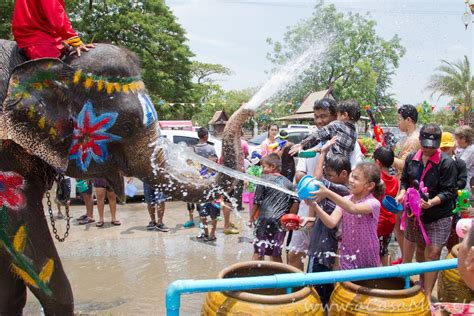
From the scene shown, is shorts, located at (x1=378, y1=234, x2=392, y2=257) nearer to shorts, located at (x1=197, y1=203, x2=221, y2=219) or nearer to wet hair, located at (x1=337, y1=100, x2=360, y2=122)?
wet hair, located at (x1=337, y1=100, x2=360, y2=122)

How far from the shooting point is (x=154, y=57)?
21.7 metres

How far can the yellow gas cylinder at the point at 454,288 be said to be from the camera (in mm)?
2838

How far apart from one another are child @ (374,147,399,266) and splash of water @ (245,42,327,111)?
3.83ft

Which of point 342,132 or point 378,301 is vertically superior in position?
point 342,132

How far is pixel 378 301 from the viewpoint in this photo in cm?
220

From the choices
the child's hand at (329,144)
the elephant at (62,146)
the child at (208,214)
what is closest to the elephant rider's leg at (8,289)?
the elephant at (62,146)

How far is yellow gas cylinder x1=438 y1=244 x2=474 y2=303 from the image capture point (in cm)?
284

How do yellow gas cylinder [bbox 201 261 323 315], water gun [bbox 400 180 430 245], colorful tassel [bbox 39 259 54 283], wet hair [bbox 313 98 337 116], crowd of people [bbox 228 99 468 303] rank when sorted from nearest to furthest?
yellow gas cylinder [bbox 201 261 323 315] < colorful tassel [bbox 39 259 54 283] < crowd of people [bbox 228 99 468 303] < water gun [bbox 400 180 430 245] < wet hair [bbox 313 98 337 116]

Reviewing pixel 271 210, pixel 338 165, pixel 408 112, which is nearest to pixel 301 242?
pixel 271 210

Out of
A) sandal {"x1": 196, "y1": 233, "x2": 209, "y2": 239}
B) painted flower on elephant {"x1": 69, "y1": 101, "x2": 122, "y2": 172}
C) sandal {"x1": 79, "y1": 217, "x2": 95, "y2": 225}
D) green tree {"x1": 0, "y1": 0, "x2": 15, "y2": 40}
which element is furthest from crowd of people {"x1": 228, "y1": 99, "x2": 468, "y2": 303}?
green tree {"x1": 0, "y1": 0, "x2": 15, "y2": 40}

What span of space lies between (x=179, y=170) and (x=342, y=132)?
1393 millimetres

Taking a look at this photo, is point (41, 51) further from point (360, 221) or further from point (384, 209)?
point (384, 209)

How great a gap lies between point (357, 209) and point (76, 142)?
5.62 ft

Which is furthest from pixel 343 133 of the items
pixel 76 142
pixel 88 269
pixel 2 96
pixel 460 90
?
pixel 460 90
